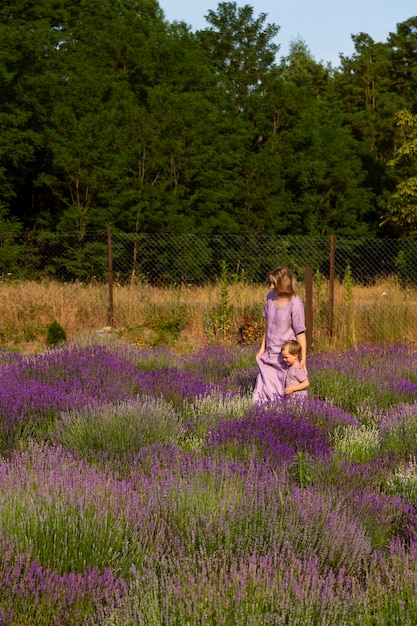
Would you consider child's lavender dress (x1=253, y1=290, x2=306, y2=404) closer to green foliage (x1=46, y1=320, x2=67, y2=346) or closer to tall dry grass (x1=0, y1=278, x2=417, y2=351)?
tall dry grass (x1=0, y1=278, x2=417, y2=351)

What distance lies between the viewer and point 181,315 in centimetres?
1462

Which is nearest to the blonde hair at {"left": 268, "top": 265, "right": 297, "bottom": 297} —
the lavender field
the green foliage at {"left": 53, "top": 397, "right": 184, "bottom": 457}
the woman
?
the woman

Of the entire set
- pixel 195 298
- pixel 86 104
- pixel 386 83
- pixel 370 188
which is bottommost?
pixel 195 298

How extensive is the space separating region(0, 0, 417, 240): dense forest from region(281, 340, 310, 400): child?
19654 millimetres

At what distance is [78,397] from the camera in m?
6.66

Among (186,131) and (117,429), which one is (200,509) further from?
(186,131)

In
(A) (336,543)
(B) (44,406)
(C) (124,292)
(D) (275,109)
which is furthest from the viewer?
A: (D) (275,109)

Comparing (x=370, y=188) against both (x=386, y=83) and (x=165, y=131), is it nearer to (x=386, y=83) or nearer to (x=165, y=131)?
(x=386, y=83)

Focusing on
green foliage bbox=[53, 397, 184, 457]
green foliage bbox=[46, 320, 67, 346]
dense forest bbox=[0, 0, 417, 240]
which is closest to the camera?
green foliage bbox=[53, 397, 184, 457]

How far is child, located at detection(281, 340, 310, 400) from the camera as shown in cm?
681

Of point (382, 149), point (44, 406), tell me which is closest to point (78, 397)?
point (44, 406)

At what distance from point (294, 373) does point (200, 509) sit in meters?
3.08

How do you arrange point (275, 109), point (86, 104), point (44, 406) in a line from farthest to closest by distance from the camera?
point (275, 109), point (86, 104), point (44, 406)

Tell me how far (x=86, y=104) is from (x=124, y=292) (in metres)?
15.8
